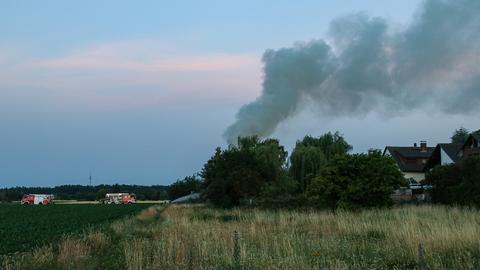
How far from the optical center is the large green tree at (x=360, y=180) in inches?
1196

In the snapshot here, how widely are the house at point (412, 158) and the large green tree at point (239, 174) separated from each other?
35.9m

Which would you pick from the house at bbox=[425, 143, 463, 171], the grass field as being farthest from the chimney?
the grass field

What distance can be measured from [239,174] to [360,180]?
806 inches

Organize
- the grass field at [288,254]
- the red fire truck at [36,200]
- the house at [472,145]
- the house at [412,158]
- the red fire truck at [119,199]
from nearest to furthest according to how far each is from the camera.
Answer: the grass field at [288,254]
the house at [472,145]
the house at [412,158]
the red fire truck at [36,200]
the red fire truck at [119,199]

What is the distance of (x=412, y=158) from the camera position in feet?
293

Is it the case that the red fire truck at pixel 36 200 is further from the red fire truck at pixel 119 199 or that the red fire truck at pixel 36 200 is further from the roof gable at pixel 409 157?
the roof gable at pixel 409 157

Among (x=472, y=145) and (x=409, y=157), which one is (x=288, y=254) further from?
(x=409, y=157)

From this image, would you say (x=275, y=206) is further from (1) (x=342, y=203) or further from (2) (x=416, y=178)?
(2) (x=416, y=178)

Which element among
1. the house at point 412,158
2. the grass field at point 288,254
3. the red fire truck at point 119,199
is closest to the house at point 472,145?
the house at point 412,158

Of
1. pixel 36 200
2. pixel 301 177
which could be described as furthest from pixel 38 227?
pixel 36 200

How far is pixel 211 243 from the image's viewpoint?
48.0ft

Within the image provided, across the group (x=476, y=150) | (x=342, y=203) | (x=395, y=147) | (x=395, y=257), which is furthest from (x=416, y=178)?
(x=395, y=257)

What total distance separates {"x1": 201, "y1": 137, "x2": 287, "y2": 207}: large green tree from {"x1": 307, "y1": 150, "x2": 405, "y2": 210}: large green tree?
693 inches

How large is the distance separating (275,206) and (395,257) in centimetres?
2813
